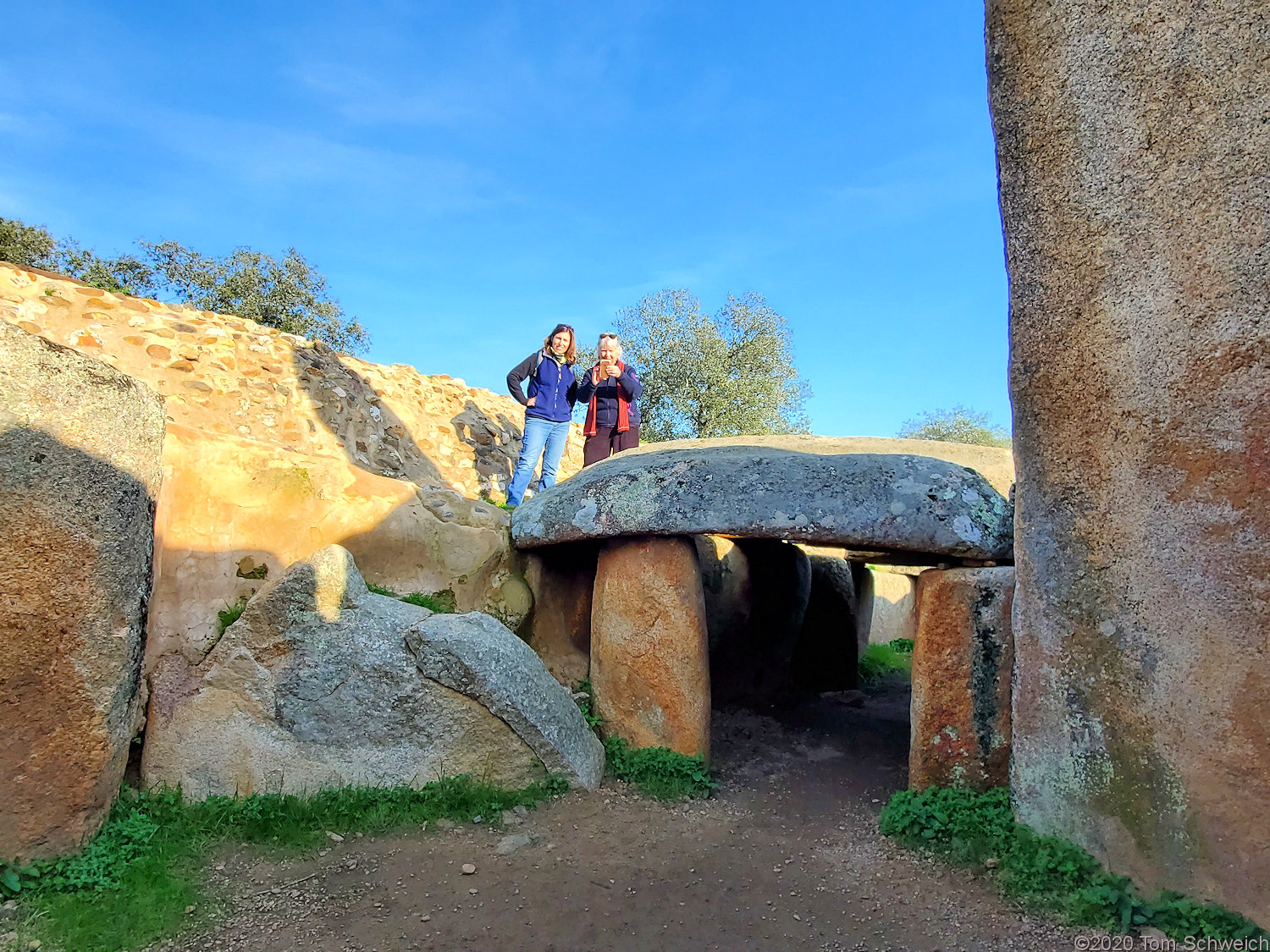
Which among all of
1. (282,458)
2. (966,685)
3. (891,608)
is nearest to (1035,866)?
(966,685)

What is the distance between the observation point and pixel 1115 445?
10.0 feet

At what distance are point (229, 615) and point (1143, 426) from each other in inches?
166

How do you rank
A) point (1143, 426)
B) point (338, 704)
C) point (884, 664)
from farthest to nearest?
point (884, 664), point (338, 704), point (1143, 426)

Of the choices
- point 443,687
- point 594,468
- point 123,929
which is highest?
point 594,468

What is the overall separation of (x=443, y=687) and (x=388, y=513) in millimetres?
1307

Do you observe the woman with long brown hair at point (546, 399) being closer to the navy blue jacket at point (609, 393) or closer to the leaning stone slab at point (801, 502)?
the navy blue jacket at point (609, 393)

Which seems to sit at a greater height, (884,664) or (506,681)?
(506,681)

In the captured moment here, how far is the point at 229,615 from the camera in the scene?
414 cm

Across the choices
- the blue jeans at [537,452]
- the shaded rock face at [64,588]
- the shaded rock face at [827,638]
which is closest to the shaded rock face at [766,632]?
the shaded rock face at [827,638]

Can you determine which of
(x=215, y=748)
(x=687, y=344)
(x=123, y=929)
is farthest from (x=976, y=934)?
(x=687, y=344)

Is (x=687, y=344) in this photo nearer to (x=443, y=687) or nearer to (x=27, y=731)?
(x=443, y=687)

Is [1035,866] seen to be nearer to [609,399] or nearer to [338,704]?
[338,704]

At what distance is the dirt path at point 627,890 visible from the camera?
2.89 metres

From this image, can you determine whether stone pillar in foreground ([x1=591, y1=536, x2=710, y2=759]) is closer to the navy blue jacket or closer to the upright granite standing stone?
the upright granite standing stone
